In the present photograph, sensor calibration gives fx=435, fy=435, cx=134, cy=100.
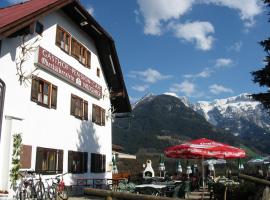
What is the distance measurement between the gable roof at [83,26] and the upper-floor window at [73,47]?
3.41 feet

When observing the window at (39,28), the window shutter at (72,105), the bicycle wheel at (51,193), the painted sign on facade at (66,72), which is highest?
the window at (39,28)

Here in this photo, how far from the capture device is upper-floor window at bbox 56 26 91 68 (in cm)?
1968

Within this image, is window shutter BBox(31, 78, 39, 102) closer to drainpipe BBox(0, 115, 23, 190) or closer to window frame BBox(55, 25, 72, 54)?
drainpipe BBox(0, 115, 23, 190)

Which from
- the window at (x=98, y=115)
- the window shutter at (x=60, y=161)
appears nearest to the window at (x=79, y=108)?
the window at (x=98, y=115)

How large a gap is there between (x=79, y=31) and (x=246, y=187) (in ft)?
41.5

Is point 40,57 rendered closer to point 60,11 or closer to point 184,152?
point 60,11

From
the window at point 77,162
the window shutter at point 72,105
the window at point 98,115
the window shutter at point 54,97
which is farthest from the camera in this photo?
the window at point 98,115

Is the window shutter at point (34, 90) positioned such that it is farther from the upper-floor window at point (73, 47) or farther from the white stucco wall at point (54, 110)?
the upper-floor window at point (73, 47)

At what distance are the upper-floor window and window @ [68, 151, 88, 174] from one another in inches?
181

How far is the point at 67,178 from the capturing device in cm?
1967

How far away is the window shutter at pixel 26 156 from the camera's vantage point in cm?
1558

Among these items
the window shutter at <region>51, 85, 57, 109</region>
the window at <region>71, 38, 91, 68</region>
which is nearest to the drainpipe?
the window shutter at <region>51, 85, 57, 109</region>

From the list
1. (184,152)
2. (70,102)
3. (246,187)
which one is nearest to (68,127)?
(70,102)

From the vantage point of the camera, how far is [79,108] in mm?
21531
